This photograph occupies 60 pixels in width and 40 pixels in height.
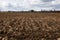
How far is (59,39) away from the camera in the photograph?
11.4 m

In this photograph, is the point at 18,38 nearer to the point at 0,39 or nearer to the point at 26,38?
the point at 26,38

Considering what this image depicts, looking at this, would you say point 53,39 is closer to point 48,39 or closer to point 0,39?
point 48,39

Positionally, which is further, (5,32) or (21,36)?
(5,32)

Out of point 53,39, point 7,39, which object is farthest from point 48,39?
point 7,39

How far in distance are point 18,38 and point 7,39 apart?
0.91 m

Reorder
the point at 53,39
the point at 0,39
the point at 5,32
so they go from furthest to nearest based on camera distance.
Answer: the point at 5,32
the point at 53,39
the point at 0,39

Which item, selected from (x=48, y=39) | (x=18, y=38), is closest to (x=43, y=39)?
(x=48, y=39)

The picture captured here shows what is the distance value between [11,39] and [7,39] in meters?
0.27

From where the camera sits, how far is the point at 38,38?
12086 millimetres

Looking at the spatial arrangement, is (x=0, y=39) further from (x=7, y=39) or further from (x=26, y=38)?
(x=26, y=38)

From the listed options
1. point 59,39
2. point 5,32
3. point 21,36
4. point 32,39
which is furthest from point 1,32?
point 59,39

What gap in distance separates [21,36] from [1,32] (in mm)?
2178

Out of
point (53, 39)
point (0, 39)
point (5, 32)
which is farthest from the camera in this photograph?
point (5, 32)

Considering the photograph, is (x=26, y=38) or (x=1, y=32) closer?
(x=26, y=38)
